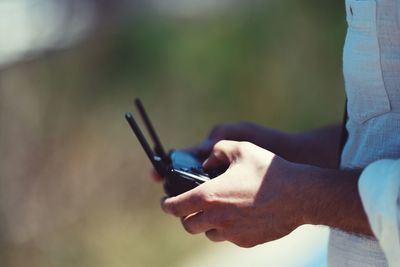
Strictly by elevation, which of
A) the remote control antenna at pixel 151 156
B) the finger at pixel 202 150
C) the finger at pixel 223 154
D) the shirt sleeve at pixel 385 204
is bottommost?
the shirt sleeve at pixel 385 204

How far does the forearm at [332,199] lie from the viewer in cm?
128

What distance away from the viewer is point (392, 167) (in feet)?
4.07

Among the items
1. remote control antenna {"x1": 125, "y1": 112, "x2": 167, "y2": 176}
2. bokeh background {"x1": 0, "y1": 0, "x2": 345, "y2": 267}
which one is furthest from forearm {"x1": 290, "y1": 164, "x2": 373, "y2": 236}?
bokeh background {"x1": 0, "y1": 0, "x2": 345, "y2": 267}

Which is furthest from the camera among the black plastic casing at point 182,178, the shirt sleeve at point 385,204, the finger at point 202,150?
the finger at point 202,150

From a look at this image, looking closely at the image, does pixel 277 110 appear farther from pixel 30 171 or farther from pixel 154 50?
pixel 30 171

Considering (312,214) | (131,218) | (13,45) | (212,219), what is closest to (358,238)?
(312,214)

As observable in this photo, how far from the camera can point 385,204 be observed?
1206mm

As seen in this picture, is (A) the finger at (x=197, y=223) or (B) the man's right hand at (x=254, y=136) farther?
(B) the man's right hand at (x=254, y=136)

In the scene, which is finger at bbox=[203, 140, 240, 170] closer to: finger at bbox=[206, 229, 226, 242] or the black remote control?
the black remote control

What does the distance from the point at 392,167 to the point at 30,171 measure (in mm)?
2641

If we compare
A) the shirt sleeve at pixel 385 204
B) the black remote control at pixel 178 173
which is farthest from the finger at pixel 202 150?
the shirt sleeve at pixel 385 204

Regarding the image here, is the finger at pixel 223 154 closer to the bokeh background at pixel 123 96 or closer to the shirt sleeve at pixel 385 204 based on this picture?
the shirt sleeve at pixel 385 204

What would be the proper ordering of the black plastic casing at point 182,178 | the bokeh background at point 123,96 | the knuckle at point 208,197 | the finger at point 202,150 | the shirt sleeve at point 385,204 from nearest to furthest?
the shirt sleeve at point 385,204 → the knuckle at point 208,197 → the black plastic casing at point 182,178 → the finger at point 202,150 → the bokeh background at point 123,96

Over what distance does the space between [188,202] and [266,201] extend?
5.5 inches
